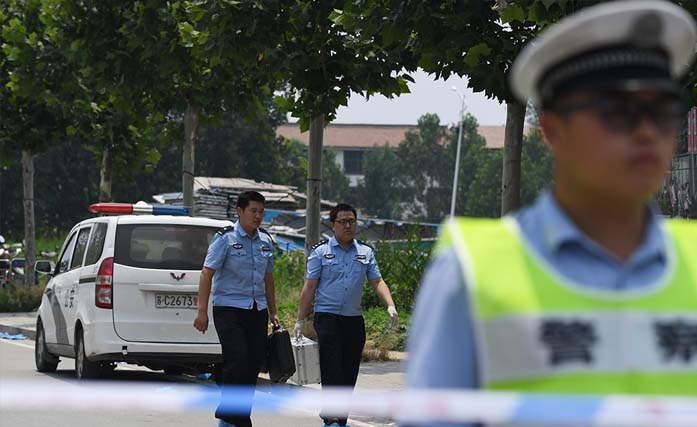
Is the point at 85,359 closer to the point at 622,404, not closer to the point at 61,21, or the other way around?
the point at 61,21

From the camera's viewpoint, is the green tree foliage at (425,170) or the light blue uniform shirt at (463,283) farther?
the green tree foliage at (425,170)

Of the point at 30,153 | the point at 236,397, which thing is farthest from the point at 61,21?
the point at 236,397

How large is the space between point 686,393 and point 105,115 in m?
24.9

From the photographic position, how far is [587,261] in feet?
7.21

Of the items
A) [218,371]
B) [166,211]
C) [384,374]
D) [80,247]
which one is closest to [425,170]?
[166,211]

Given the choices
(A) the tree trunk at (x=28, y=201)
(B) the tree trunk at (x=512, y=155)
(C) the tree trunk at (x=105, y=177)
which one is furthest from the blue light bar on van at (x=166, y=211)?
(A) the tree trunk at (x=28, y=201)

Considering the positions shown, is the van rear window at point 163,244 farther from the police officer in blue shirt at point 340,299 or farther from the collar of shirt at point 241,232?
the police officer in blue shirt at point 340,299

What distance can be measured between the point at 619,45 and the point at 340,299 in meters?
8.25

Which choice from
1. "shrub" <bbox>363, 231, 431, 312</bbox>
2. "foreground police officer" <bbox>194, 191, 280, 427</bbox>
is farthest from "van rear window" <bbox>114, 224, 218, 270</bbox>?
"shrub" <bbox>363, 231, 431, 312</bbox>

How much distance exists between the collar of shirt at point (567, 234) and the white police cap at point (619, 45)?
20 centimetres

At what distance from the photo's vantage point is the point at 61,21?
74.5 ft

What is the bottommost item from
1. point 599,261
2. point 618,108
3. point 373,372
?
point 373,372

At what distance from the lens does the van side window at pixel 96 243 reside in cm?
1411

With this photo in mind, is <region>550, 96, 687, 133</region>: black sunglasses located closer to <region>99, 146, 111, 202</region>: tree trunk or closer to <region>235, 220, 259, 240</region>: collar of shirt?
<region>235, 220, 259, 240</region>: collar of shirt
